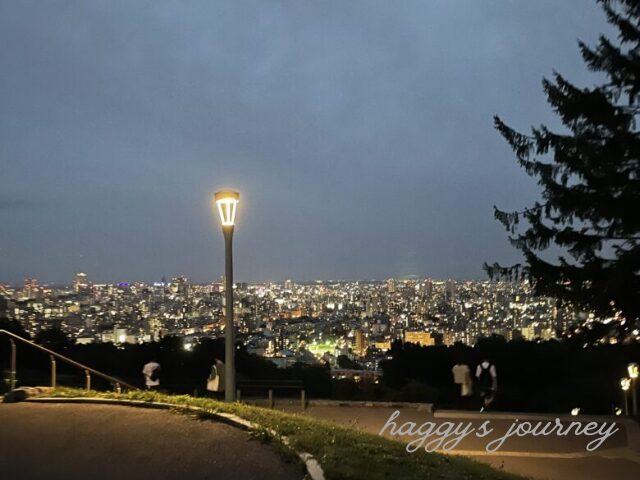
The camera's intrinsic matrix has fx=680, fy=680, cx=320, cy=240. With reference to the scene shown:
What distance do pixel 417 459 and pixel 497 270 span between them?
20.0 ft

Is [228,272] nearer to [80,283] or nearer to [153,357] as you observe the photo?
[153,357]

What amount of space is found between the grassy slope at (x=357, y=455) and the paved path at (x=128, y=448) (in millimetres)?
446

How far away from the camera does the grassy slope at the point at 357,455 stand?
671 centimetres

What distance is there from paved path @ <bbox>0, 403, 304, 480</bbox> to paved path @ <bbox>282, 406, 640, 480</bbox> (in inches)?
171

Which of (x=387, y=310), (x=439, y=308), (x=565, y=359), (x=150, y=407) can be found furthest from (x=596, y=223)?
(x=387, y=310)

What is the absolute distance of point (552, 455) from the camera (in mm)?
10570

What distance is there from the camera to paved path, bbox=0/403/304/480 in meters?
6.45

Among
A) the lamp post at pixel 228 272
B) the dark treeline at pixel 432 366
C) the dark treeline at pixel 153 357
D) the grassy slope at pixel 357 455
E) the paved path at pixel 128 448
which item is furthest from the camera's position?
the dark treeline at pixel 153 357

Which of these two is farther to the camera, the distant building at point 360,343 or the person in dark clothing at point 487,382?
the distant building at point 360,343

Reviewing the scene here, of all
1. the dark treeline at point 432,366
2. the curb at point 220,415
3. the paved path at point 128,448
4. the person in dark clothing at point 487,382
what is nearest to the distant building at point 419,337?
the dark treeline at point 432,366

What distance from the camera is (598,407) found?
69.4 ft

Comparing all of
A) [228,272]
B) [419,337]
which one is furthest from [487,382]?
[419,337]

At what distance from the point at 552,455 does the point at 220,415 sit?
542 cm

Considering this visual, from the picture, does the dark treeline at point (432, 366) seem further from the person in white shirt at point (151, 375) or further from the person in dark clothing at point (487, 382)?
the person in white shirt at point (151, 375)
